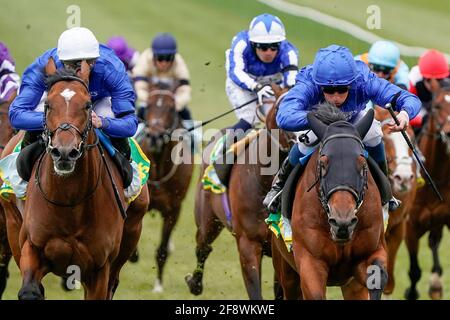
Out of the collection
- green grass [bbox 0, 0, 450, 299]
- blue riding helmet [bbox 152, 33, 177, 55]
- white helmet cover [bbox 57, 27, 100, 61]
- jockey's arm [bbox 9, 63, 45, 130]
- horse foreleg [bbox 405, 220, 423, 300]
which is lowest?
horse foreleg [bbox 405, 220, 423, 300]

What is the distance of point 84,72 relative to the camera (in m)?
8.58

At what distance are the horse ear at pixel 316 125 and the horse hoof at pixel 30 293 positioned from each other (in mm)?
2154

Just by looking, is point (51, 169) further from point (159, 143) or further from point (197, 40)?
point (197, 40)

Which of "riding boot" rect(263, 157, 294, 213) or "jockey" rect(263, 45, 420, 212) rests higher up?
"jockey" rect(263, 45, 420, 212)

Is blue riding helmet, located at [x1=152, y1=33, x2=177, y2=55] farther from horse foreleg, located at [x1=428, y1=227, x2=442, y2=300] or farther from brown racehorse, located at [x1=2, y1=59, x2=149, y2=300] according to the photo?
brown racehorse, located at [x1=2, y1=59, x2=149, y2=300]

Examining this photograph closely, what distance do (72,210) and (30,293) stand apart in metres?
0.63

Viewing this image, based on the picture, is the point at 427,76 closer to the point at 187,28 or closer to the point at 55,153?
the point at 55,153

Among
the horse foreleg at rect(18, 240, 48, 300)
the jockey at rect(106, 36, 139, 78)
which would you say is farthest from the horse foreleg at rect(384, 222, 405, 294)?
the jockey at rect(106, 36, 139, 78)

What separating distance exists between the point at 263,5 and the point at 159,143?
1374cm

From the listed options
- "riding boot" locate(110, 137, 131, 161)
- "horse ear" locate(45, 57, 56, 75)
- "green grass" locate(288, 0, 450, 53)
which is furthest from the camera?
"green grass" locate(288, 0, 450, 53)

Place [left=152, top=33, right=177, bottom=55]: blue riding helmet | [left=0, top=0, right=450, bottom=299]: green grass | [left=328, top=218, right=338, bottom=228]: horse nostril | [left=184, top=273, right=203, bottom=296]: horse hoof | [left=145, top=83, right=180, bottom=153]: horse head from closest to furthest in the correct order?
1. [left=328, top=218, right=338, bottom=228]: horse nostril
2. [left=184, top=273, right=203, bottom=296]: horse hoof
3. [left=145, top=83, right=180, bottom=153]: horse head
4. [left=152, top=33, right=177, bottom=55]: blue riding helmet
5. [left=0, top=0, right=450, bottom=299]: green grass

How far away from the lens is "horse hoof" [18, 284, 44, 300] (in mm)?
8320

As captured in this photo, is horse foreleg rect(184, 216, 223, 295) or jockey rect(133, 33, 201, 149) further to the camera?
jockey rect(133, 33, 201, 149)

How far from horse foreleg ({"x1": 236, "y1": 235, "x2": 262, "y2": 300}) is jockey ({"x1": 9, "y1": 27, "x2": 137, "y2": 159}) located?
186cm
